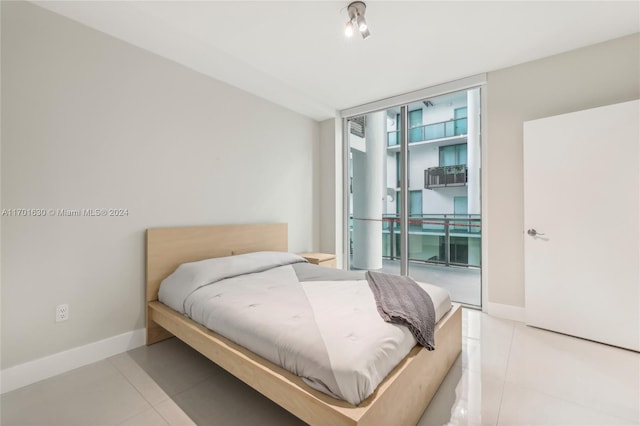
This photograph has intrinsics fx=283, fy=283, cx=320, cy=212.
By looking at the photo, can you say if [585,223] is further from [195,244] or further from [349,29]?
[195,244]

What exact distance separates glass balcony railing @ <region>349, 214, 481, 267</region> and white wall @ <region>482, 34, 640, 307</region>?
51cm

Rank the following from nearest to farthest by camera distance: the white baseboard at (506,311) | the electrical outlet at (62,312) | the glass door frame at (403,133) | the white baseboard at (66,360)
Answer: the white baseboard at (66,360) → the electrical outlet at (62,312) → the white baseboard at (506,311) → the glass door frame at (403,133)

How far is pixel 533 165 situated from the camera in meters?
2.70

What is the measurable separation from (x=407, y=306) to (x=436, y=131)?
9.31 ft

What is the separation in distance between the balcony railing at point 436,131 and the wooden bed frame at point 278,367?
2.37m

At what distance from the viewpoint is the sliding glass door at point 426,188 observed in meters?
3.53

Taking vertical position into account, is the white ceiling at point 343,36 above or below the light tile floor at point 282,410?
above

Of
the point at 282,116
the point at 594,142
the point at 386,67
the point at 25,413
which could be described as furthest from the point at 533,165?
the point at 25,413

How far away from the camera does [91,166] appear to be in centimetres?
212

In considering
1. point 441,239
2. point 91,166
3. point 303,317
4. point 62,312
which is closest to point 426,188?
point 441,239

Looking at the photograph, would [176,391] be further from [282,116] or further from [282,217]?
[282,116]

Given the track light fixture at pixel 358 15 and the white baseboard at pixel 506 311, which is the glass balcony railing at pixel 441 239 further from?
the track light fixture at pixel 358 15

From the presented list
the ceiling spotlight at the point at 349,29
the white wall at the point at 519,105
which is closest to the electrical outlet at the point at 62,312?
the ceiling spotlight at the point at 349,29

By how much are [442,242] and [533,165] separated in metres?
1.57
